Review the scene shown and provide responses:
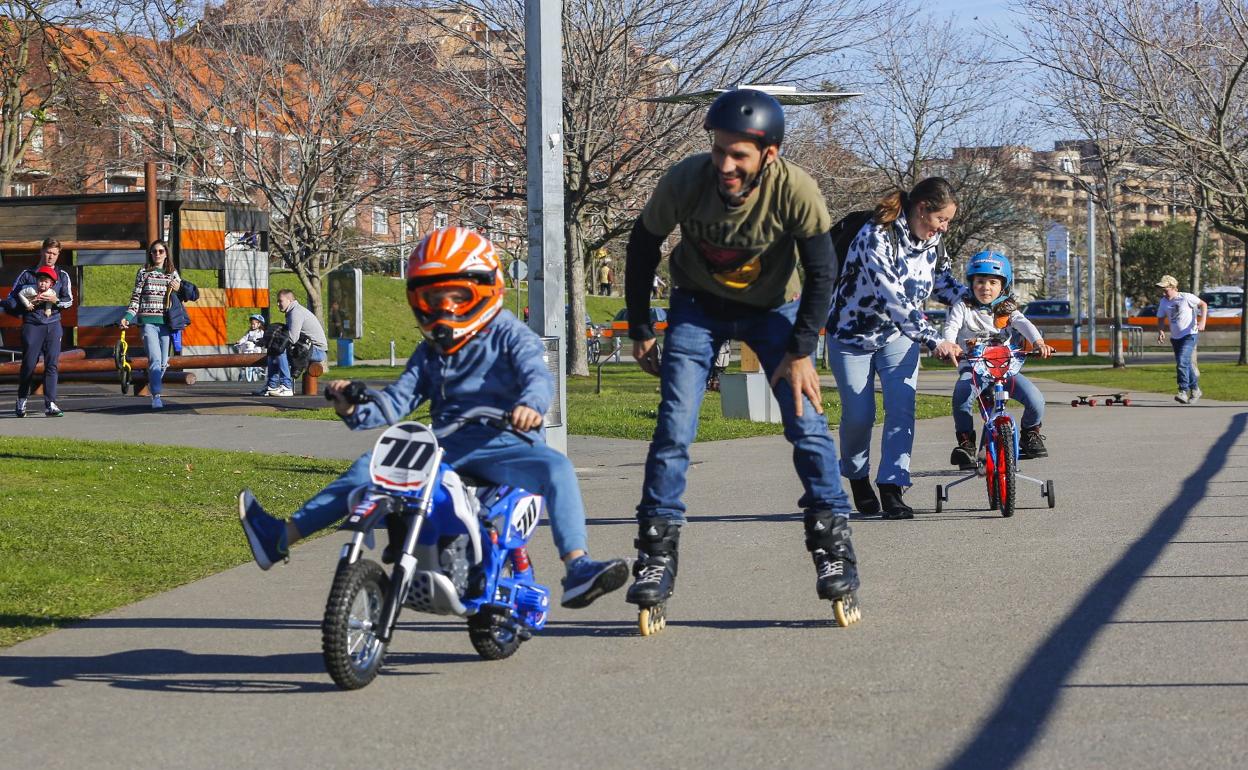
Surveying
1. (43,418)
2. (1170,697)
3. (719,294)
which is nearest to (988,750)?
(1170,697)

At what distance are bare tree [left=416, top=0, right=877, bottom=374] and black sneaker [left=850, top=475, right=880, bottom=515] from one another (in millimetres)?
19139

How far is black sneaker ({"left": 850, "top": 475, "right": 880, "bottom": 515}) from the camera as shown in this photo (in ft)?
30.8

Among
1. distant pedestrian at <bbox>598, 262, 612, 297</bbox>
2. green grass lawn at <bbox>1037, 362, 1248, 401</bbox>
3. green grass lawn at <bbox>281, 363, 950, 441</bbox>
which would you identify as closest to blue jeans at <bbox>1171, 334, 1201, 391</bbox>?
green grass lawn at <bbox>1037, 362, 1248, 401</bbox>

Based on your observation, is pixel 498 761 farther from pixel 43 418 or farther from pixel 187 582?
pixel 43 418

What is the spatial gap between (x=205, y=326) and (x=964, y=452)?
21470 millimetres

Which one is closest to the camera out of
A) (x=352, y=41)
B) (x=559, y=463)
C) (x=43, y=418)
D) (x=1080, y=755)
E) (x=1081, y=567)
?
(x=1080, y=755)

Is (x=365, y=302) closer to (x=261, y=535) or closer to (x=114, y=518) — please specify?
(x=114, y=518)

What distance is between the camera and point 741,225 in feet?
19.5

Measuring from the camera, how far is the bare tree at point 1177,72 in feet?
93.1

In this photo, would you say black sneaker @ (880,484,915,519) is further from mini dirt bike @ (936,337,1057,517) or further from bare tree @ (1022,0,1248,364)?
bare tree @ (1022,0,1248,364)

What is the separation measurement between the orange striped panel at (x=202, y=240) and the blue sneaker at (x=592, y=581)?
973 inches

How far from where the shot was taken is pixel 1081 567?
7.41m

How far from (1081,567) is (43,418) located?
13.7 metres

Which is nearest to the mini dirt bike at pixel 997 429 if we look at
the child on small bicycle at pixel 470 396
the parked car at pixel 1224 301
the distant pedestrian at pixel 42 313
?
the child on small bicycle at pixel 470 396
